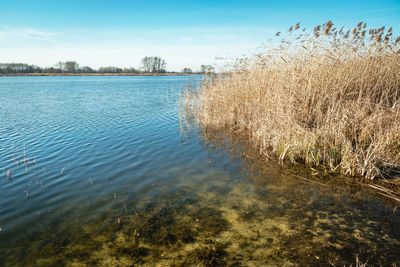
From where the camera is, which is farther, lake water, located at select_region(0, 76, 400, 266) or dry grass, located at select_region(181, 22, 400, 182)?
dry grass, located at select_region(181, 22, 400, 182)

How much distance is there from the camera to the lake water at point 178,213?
3.12m

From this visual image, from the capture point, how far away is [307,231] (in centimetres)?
351

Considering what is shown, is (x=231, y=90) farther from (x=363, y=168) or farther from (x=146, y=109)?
(x=146, y=109)

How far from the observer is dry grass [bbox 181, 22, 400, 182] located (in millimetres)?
4957

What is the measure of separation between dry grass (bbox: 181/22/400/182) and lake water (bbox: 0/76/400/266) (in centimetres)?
73

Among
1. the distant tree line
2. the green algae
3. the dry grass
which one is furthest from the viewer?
the distant tree line

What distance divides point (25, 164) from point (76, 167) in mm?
1454

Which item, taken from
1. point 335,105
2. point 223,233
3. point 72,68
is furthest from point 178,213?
point 72,68

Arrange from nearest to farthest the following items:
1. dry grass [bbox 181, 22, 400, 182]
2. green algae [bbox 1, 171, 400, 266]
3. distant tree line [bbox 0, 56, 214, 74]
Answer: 1. green algae [bbox 1, 171, 400, 266]
2. dry grass [bbox 181, 22, 400, 182]
3. distant tree line [bbox 0, 56, 214, 74]

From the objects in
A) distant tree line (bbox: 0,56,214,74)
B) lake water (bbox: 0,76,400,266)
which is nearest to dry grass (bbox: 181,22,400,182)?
lake water (bbox: 0,76,400,266)

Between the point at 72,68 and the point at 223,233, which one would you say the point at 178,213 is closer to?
the point at 223,233

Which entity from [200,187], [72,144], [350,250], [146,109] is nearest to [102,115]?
[146,109]

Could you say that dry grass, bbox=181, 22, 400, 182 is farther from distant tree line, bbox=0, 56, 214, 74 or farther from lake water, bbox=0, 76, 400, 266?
distant tree line, bbox=0, 56, 214, 74

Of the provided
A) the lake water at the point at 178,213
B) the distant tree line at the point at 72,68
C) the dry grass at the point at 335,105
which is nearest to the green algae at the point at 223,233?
the lake water at the point at 178,213
